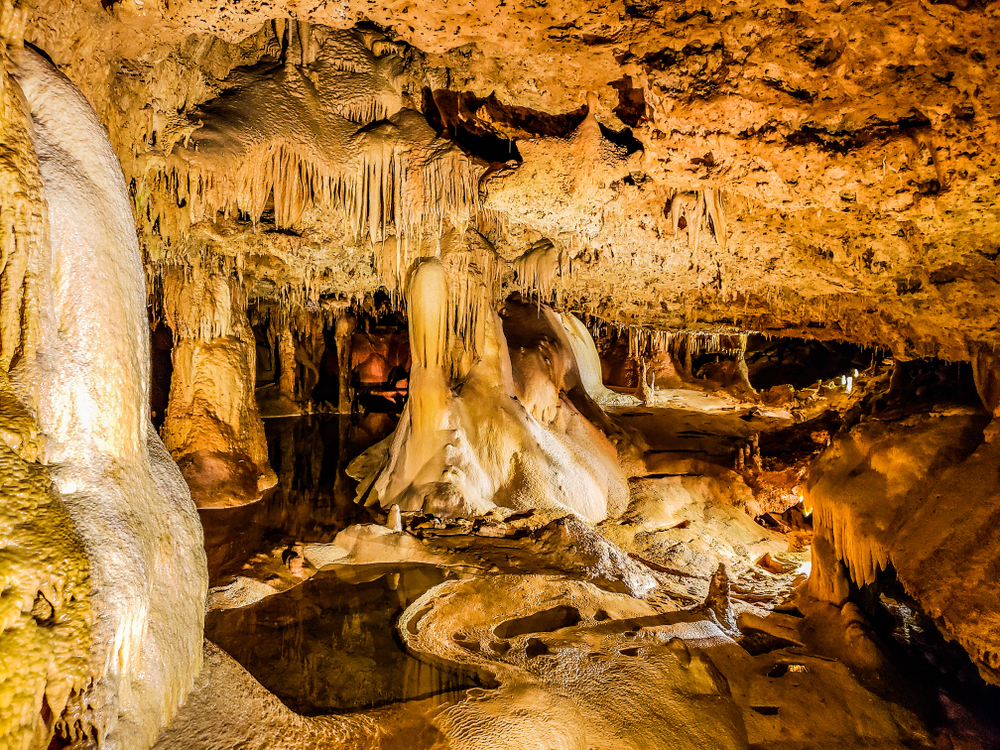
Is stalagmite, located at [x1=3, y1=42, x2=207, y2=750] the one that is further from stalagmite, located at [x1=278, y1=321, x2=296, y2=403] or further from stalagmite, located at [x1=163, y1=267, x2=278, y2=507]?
stalagmite, located at [x1=278, y1=321, x2=296, y2=403]

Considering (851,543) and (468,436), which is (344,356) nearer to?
(468,436)

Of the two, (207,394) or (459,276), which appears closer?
(459,276)

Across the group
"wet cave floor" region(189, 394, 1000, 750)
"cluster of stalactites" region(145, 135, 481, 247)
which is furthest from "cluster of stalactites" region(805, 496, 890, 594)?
"cluster of stalactites" region(145, 135, 481, 247)

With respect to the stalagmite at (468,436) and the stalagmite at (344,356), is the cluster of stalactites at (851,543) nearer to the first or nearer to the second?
the stalagmite at (468,436)

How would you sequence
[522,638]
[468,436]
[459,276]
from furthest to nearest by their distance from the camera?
[468,436]
[459,276]
[522,638]

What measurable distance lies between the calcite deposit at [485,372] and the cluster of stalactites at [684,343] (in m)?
6.70

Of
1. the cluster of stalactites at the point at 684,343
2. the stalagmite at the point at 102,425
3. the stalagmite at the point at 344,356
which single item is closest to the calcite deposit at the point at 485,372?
the stalagmite at the point at 102,425

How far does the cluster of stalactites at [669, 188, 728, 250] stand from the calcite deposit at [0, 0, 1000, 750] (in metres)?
0.04

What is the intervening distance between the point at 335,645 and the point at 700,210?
16.3ft

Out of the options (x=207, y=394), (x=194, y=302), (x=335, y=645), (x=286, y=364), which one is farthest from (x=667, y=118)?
(x=286, y=364)

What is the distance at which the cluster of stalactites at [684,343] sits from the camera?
16078 mm

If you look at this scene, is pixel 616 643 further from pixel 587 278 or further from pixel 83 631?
pixel 587 278

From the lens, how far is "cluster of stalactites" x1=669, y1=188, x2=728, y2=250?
5.19m

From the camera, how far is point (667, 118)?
4289 mm
